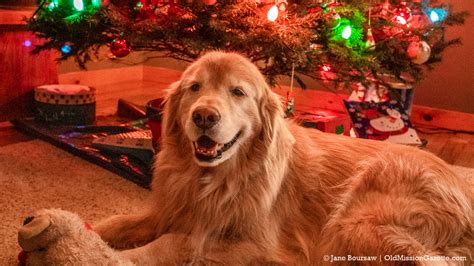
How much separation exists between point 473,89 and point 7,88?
12.4 feet

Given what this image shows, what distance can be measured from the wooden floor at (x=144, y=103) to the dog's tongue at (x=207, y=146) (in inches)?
74.4

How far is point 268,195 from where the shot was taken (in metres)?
1.71

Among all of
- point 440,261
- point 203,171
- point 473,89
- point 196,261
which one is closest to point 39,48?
point 203,171

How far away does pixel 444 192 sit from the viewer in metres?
1.65

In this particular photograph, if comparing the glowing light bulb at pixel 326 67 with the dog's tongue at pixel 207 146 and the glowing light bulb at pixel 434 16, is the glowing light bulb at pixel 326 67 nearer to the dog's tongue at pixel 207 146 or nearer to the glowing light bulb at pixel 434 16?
the glowing light bulb at pixel 434 16

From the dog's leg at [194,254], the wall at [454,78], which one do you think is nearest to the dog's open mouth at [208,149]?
the dog's leg at [194,254]

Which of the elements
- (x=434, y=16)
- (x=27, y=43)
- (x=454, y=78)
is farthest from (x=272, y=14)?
(x=454, y=78)

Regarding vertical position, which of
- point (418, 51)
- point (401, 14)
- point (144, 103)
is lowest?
point (144, 103)

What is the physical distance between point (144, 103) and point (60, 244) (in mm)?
2987

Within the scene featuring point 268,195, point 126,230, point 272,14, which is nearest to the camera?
point 268,195

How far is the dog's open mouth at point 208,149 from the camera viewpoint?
1607 millimetres

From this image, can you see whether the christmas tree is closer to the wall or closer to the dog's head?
the dog's head

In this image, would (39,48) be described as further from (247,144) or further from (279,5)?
(247,144)

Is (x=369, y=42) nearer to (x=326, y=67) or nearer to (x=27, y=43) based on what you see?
(x=326, y=67)
